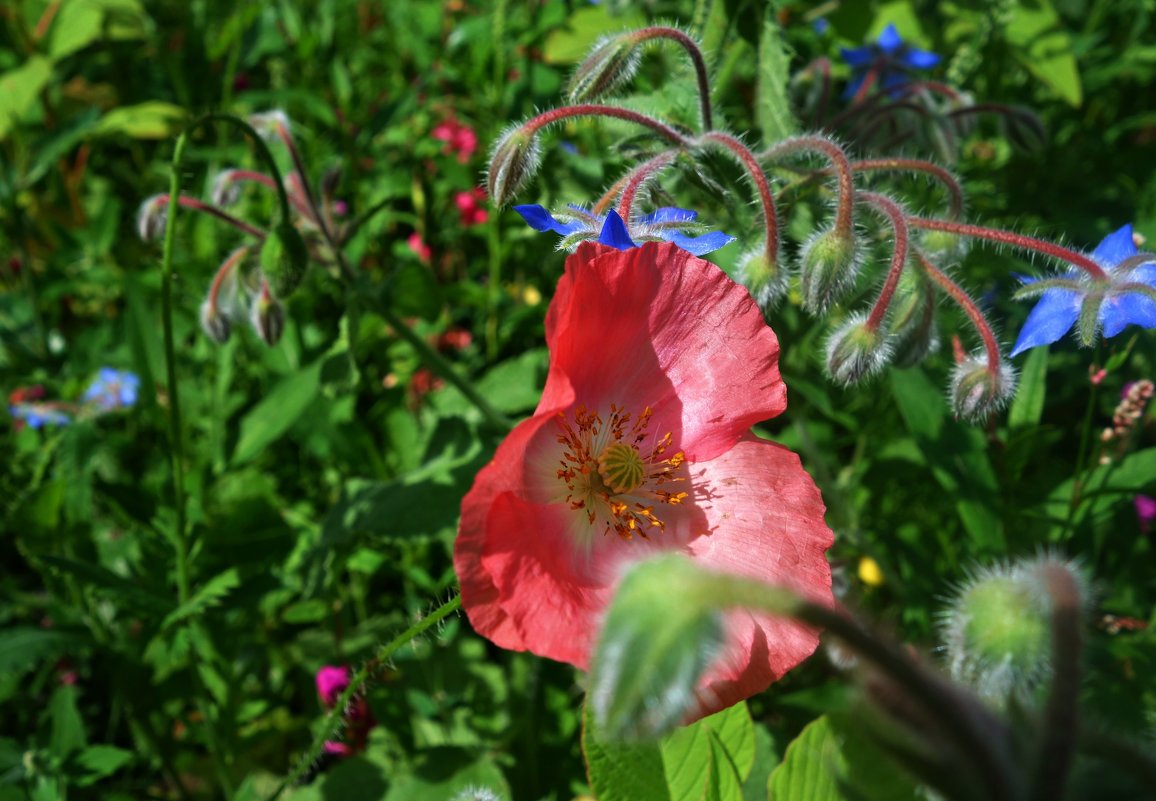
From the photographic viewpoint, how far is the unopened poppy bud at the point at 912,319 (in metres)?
1.58

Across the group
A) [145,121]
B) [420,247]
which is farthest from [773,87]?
[145,121]

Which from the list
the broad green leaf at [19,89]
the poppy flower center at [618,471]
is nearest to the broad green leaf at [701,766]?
the poppy flower center at [618,471]

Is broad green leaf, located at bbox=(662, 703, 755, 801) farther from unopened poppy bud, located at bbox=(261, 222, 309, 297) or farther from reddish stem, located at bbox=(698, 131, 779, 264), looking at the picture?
unopened poppy bud, located at bbox=(261, 222, 309, 297)

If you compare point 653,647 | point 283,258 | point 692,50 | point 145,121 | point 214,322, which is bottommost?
point 214,322

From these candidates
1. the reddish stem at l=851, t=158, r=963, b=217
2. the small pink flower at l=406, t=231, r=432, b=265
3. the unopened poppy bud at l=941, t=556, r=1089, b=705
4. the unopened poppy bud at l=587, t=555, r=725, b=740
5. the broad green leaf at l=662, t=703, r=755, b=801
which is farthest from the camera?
the small pink flower at l=406, t=231, r=432, b=265

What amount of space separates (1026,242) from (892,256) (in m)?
0.21

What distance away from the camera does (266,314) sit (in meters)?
1.97

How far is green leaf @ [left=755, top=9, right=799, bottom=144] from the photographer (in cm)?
191

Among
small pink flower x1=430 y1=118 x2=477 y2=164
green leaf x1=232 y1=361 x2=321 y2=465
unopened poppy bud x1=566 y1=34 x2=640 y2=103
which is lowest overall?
green leaf x1=232 y1=361 x2=321 y2=465

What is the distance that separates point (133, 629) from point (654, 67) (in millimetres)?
2403

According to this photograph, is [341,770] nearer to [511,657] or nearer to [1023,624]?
[511,657]

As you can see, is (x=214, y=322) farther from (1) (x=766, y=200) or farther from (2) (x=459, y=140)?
(2) (x=459, y=140)

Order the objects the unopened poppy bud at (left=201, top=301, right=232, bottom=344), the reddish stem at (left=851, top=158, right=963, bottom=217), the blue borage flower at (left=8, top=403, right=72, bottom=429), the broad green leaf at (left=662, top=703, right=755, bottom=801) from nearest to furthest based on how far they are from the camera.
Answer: the broad green leaf at (left=662, top=703, right=755, bottom=801)
the reddish stem at (left=851, top=158, right=963, bottom=217)
the unopened poppy bud at (left=201, top=301, right=232, bottom=344)
the blue borage flower at (left=8, top=403, right=72, bottom=429)

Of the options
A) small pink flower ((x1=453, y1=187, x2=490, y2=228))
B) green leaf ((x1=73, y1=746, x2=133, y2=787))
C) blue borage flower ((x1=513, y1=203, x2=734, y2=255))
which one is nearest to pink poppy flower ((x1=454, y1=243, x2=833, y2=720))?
blue borage flower ((x1=513, y1=203, x2=734, y2=255))
